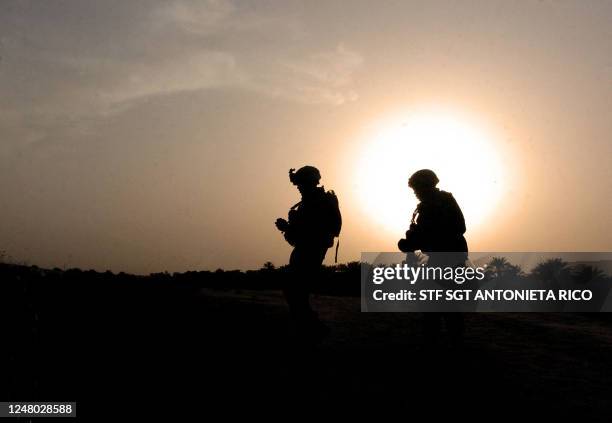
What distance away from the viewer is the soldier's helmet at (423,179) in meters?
9.41

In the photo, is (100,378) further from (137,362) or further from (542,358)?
(542,358)

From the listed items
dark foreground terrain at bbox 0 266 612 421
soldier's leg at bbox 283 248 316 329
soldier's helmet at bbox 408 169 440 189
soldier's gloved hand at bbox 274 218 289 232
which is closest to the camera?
dark foreground terrain at bbox 0 266 612 421

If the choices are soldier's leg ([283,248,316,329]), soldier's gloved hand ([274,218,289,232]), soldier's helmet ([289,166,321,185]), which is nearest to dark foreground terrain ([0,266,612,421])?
soldier's leg ([283,248,316,329])

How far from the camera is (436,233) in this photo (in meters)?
9.29

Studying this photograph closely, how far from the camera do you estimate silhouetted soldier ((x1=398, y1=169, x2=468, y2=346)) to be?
30.4 ft

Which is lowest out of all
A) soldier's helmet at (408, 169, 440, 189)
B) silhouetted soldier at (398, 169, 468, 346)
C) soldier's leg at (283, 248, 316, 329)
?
soldier's leg at (283, 248, 316, 329)

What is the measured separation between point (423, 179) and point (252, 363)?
122 inches

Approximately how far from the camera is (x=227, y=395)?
7.19m

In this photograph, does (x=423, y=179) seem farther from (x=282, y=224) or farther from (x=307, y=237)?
(x=282, y=224)

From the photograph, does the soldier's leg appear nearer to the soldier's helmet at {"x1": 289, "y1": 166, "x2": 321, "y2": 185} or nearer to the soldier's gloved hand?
the soldier's gloved hand

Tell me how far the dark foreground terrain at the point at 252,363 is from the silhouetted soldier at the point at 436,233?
0.46 metres

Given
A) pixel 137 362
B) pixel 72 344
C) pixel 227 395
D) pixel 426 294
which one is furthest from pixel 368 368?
pixel 72 344

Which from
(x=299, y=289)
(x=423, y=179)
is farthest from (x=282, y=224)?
(x=423, y=179)

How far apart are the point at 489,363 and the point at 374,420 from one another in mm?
3540
